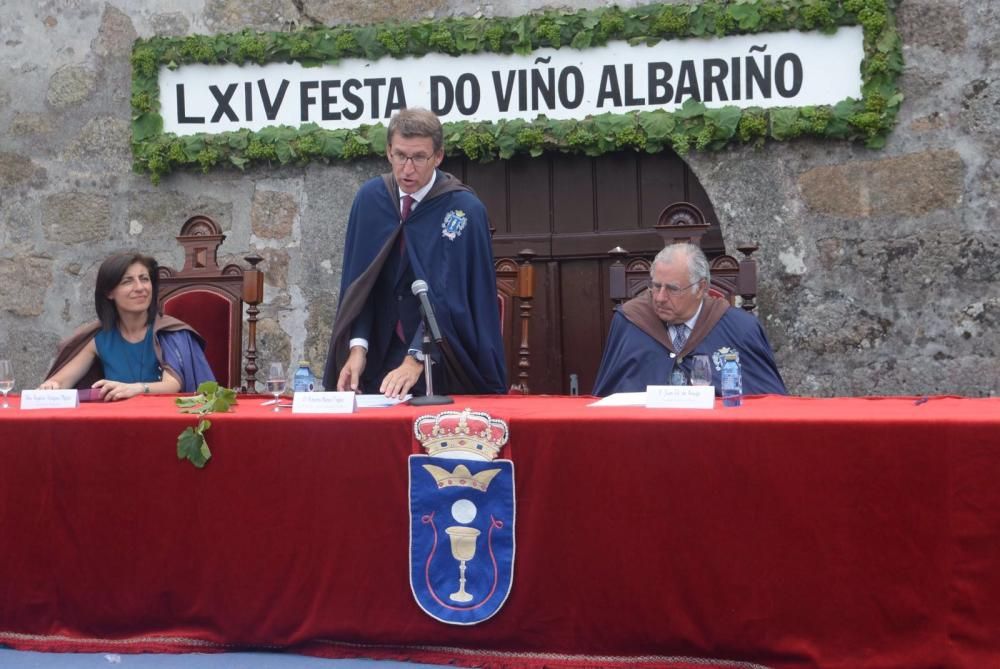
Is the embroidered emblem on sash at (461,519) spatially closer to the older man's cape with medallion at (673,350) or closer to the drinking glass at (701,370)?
A: the drinking glass at (701,370)

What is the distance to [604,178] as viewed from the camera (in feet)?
19.4

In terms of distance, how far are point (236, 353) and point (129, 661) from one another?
2.25 metres

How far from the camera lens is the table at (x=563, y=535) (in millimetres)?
2352

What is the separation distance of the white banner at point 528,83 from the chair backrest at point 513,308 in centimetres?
116

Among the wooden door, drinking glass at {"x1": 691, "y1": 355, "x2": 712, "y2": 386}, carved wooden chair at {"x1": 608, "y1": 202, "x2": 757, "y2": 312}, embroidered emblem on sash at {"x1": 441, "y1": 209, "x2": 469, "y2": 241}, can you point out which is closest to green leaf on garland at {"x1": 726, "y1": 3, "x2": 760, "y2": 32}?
the wooden door

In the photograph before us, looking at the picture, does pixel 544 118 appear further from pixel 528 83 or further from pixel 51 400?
pixel 51 400

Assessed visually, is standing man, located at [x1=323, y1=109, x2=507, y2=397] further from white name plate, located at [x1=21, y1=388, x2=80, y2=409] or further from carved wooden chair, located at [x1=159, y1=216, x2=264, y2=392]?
carved wooden chair, located at [x1=159, y1=216, x2=264, y2=392]

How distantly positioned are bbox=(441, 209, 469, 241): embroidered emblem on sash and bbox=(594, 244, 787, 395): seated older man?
2.41 feet

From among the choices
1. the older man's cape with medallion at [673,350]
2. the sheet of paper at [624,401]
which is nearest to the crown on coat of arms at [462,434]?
the sheet of paper at [624,401]

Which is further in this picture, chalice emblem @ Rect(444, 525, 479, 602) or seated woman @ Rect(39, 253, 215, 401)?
seated woman @ Rect(39, 253, 215, 401)

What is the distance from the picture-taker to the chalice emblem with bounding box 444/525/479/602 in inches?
104

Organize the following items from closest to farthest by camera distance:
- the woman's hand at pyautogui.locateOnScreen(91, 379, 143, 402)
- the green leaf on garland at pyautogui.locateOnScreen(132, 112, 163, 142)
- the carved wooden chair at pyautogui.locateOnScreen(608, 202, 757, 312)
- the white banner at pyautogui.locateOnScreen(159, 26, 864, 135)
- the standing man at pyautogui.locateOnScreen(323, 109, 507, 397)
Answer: the woman's hand at pyautogui.locateOnScreen(91, 379, 143, 402), the standing man at pyautogui.locateOnScreen(323, 109, 507, 397), the carved wooden chair at pyautogui.locateOnScreen(608, 202, 757, 312), the white banner at pyautogui.locateOnScreen(159, 26, 864, 135), the green leaf on garland at pyautogui.locateOnScreen(132, 112, 163, 142)

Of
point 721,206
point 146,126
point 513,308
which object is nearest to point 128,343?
point 513,308

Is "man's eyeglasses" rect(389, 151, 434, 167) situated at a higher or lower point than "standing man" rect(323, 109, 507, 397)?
higher
